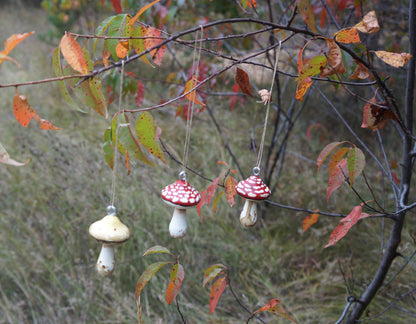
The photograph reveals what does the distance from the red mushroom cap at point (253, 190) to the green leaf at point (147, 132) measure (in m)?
0.23

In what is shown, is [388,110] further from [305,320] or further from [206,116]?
[206,116]

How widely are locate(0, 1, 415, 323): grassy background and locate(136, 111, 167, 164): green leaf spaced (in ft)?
3.47

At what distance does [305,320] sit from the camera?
68.7 inches

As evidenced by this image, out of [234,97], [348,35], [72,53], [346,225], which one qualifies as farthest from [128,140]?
[234,97]

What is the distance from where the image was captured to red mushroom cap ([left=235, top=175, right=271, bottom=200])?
84cm

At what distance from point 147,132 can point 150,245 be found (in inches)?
57.1

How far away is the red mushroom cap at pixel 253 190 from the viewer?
0.84 metres

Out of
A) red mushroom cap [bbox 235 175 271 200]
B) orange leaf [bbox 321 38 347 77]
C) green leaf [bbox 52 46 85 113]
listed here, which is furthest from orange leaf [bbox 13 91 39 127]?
orange leaf [bbox 321 38 347 77]

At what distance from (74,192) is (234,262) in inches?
43.0

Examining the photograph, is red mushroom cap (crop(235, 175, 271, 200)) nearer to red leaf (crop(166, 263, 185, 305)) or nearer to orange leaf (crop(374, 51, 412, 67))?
red leaf (crop(166, 263, 185, 305))

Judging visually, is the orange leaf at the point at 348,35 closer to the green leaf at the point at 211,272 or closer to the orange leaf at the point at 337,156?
the orange leaf at the point at 337,156

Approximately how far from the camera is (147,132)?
2.38 ft

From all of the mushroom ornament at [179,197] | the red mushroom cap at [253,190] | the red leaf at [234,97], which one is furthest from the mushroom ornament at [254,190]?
the red leaf at [234,97]

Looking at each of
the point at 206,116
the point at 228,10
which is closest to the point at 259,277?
the point at 206,116
